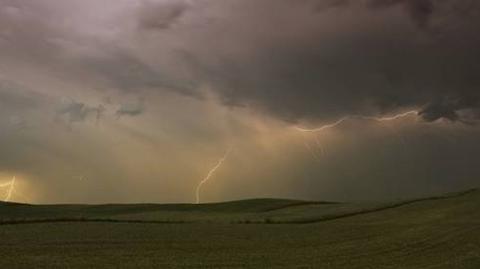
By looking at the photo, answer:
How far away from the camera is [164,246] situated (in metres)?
33.5

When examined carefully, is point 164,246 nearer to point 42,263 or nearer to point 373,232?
point 42,263

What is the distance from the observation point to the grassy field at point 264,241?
2844 cm

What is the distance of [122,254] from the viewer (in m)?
29.9

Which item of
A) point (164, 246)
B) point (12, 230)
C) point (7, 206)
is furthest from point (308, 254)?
point (7, 206)

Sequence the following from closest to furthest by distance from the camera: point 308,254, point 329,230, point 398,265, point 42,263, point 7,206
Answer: point 42,263 → point 398,265 → point 308,254 → point 329,230 → point 7,206

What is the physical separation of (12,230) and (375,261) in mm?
24052

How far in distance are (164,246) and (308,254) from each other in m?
7.88

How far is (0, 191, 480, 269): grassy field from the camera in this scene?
28438mm

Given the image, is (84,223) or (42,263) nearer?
(42,263)

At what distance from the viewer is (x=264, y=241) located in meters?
36.7

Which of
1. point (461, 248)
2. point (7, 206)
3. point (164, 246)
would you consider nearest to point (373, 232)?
point (461, 248)

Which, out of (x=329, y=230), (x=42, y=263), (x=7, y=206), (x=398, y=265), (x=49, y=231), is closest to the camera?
(x=42, y=263)

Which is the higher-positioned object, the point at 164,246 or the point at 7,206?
the point at 7,206

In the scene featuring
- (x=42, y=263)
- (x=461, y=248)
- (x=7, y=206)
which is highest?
(x=7, y=206)
